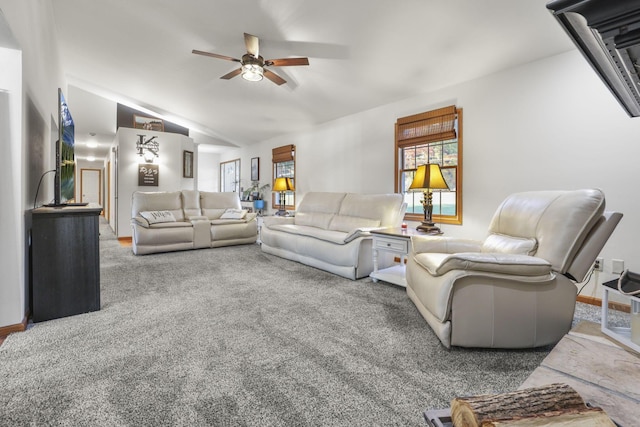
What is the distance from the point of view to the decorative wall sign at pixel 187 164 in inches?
280

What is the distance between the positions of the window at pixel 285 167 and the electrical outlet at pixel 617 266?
497 cm

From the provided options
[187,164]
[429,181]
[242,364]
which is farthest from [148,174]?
[242,364]

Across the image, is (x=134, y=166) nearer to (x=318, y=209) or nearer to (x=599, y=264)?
(x=318, y=209)

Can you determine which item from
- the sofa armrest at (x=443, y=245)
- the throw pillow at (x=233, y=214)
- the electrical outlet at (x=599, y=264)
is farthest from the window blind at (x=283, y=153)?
the electrical outlet at (x=599, y=264)

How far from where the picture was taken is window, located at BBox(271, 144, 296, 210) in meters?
6.32

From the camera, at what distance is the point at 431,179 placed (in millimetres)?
3027

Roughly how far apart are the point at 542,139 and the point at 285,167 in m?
4.78

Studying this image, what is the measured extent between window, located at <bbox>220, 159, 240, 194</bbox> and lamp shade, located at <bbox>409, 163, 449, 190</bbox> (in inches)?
246

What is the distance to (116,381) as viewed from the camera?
4.89 ft

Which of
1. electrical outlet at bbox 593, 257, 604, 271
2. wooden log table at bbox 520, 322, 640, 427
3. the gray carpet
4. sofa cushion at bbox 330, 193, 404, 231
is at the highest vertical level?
sofa cushion at bbox 330, 193, 404, 231

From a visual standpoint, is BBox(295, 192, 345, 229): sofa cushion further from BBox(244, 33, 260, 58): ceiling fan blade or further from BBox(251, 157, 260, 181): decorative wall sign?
BBox(251, 157, 260, 181): decorative wall sign

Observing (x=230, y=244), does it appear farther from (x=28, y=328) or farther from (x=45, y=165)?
(x=28, y=328)

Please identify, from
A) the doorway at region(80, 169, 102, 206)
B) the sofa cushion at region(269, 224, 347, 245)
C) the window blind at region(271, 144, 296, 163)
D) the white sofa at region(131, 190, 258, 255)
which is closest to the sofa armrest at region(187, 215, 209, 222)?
the white sofa at region(131, 190, 258, 255)

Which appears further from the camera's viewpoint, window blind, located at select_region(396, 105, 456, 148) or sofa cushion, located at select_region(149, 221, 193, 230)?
sofa cushion, located at select_region(149, 221, 193, 230)
